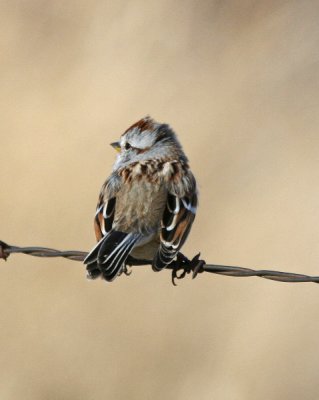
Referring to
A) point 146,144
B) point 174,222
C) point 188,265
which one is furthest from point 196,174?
point 188,265

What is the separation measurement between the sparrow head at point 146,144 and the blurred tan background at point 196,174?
202 centimetres

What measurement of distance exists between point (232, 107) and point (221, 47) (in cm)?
78

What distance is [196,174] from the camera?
9594 mm

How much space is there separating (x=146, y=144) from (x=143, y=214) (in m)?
1.15

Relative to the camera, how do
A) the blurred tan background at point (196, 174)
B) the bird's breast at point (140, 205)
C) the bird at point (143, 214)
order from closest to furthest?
1. the bird at point (143, 214)
2. the bird's breast at point (140, 205)
3. the blurred tan background at point (196, 174)

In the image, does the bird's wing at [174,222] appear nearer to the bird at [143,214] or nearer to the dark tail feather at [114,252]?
the bird at [143,214]

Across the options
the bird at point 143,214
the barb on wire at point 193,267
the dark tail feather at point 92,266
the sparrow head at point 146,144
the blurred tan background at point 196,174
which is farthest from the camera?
the blurred tan background at point 196,174

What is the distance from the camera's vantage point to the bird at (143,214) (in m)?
5.75

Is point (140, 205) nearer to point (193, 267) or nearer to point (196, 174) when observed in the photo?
point (193, 267)

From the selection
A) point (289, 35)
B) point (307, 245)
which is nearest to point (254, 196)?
point (307, 245)

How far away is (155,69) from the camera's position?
10344mm

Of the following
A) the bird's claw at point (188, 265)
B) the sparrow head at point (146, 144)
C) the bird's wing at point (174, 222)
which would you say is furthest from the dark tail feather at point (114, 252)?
the sparrow head at point (146, 144)

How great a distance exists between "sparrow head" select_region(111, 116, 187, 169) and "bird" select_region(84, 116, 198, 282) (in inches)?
5.6

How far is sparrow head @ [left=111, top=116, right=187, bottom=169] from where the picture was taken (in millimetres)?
7146
